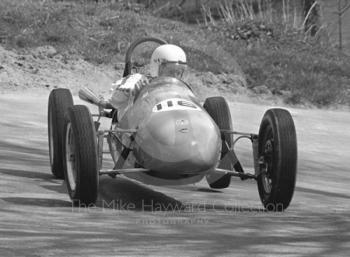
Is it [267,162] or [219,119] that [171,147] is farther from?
[219,119]

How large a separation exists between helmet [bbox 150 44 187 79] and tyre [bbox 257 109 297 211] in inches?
42.1

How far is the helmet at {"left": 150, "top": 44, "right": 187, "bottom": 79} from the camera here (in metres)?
9.64

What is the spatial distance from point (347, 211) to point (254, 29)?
39.6 ft

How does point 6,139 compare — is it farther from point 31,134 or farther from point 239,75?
point 239,75

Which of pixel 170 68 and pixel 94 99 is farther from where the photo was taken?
pixel 94 99

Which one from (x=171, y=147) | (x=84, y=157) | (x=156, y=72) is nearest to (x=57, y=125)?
(x=156, y=72)

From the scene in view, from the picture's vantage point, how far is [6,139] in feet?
41.8

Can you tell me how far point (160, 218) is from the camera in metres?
8.09

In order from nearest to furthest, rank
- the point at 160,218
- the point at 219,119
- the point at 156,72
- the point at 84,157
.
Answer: the point at 160,218 → the point at 84,157 → the point at 156,72 → the point at 219,119

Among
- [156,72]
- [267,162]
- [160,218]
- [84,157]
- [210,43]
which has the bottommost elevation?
[210,43]

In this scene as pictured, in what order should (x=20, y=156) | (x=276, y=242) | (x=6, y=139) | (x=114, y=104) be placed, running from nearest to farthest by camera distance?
(x=276, y=242) → (x=114, y=104) → (x=20, y=156) → (x=6, y=139)

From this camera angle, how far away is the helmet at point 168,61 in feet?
31.6

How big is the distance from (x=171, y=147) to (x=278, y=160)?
81cm

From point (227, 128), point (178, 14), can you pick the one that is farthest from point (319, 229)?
point (178, 14)
